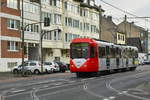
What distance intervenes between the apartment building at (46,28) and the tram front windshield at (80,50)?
8.65 m

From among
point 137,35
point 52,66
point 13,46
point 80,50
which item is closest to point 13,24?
point 13,46

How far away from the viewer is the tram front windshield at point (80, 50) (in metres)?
34.7

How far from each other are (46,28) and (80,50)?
31315 millimetres

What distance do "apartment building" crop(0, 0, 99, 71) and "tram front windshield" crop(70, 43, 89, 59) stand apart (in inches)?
341

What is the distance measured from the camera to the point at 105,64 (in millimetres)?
38125

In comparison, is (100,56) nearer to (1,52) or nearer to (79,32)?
(1,52)

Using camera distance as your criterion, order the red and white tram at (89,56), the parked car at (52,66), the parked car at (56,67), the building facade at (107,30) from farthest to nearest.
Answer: the building facade at (107,30), the parked car at (56,67), the parked car at (52,66), the red and white tram at (89,56)

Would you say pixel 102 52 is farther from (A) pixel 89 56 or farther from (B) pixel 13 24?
(B) pixel 13 24

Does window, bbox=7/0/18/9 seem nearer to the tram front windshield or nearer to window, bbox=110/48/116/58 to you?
window, bbox=110/48/116/58

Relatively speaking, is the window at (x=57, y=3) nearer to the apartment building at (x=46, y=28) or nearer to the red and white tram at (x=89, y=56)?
the apartment building at (x=46, y=28)

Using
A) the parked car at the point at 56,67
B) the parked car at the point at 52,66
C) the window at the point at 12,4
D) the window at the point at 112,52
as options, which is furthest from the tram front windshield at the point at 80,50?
the window at the point at 12,4

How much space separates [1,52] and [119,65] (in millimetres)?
17452

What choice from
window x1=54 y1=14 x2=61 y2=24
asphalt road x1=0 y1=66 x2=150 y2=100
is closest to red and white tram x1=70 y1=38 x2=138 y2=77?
asphalt road x1=0 y1=66 x2=150 y2=100

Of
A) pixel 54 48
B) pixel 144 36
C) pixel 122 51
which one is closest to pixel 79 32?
pixel 54 48
